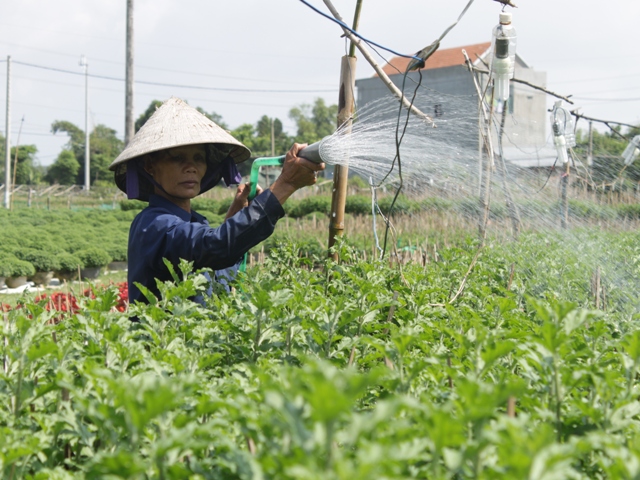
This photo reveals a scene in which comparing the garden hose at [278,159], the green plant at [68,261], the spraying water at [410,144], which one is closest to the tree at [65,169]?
the green plant at [68,261]

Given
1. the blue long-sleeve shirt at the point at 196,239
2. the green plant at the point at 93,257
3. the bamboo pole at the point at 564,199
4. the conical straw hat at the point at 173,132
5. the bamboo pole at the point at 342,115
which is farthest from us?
the green plant at the point at 93,257

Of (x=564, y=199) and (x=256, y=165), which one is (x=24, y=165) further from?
(x=256, y=165)

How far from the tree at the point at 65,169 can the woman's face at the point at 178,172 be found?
70.0 m

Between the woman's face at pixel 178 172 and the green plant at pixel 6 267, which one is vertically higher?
the woman's face at pixel 178 172

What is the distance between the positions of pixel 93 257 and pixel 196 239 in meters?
10.1

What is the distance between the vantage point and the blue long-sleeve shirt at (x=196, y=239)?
289cm

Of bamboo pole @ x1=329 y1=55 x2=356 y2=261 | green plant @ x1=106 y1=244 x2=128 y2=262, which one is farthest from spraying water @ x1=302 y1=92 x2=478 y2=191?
green plant @ x1=106 y1=244 x2=128 y2=262

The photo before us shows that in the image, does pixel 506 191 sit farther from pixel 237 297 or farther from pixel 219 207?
pixel 219 207

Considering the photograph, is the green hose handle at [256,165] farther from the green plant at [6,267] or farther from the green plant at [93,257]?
the green plant at [93,257]

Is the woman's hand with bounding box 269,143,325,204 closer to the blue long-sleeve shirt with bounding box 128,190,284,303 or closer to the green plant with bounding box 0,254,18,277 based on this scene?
the blue long-sleeve shirt with bounding box 128,190,284,303

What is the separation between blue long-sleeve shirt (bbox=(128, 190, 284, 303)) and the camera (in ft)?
9.47

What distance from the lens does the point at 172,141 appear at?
3.25 metres

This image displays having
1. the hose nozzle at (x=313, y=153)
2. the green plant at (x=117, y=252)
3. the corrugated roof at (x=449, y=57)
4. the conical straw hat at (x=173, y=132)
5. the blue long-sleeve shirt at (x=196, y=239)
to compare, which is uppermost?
the corrugated roof at (x=449, y=57)

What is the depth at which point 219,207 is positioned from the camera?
22641 millimetres
